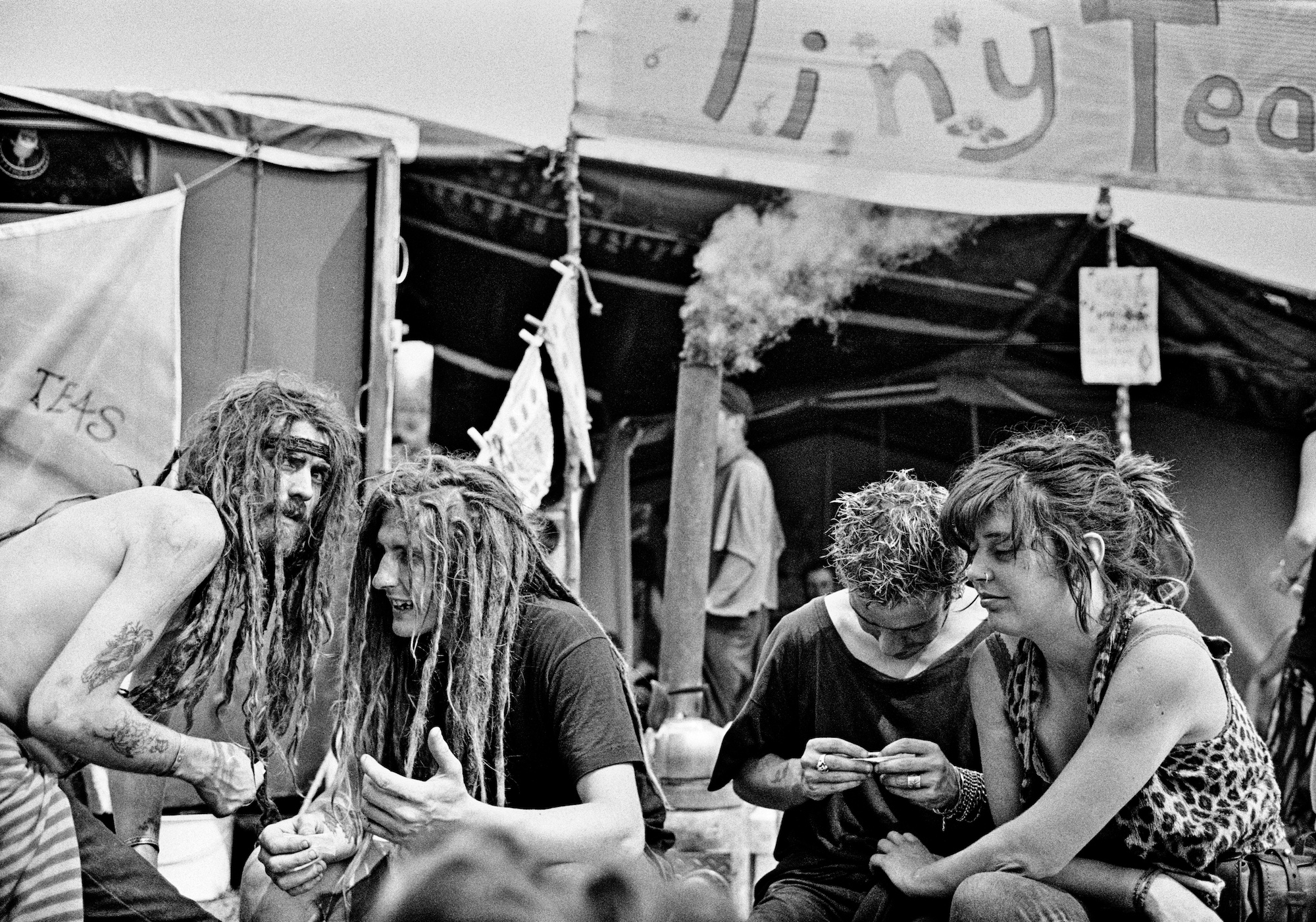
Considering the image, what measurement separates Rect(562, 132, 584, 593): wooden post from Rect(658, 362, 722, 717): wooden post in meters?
0.59

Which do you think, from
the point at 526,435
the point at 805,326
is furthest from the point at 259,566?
the point at 805,326

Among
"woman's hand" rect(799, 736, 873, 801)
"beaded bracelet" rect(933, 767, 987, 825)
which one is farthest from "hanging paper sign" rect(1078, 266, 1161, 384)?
"woman's hand" rect(799, 736, 873, 801)

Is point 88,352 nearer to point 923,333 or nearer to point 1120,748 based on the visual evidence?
point 923,333

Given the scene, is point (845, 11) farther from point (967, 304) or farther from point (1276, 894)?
point (1276, 894)

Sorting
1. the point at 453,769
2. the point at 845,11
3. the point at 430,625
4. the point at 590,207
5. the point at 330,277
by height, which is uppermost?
A: the point at 845,11

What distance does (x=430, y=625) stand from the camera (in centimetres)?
271

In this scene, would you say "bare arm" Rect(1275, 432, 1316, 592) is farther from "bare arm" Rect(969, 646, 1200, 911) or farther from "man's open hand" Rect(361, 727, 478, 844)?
"man's open hand" Rect(361, 727, 478, 844)

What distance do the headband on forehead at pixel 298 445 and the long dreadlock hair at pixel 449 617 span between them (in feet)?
1.06

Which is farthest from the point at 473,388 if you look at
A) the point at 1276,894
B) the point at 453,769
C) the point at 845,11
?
the point at 1276,894

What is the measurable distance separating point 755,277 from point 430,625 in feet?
9.19

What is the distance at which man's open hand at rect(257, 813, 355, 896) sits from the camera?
8.44 feet

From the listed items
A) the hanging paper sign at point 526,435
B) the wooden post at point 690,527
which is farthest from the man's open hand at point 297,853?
the wooden post at point 690,527

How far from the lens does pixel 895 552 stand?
277cm

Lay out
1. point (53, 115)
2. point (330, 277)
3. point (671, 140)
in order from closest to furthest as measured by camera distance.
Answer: point (53, 115) < point (330, 277) < point (671, 140)
